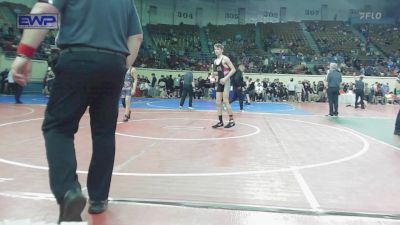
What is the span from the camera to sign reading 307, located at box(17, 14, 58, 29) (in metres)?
2.73

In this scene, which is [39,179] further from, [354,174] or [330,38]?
[330,38]

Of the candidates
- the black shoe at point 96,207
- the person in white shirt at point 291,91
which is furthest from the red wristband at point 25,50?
the person in white shirt at point 291,91

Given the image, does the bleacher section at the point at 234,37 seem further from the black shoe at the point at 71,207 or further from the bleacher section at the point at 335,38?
the black shoe at the point at 71,207

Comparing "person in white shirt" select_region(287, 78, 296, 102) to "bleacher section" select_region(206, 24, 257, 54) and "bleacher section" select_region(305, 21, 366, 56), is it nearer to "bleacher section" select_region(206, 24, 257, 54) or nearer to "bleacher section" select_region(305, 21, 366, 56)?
"bleacher section" select_region(206, 24, 257, 54)

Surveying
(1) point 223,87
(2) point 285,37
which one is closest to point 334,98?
(1) point 223,87

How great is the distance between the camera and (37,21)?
274 cm

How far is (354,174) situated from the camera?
5.31 m

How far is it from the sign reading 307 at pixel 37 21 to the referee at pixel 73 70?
0.04 metres

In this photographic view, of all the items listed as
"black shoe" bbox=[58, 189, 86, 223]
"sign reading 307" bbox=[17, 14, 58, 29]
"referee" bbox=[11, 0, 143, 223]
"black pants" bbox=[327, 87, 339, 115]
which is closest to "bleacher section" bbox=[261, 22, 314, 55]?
"black pants" bbox=[327, 87, 339, 115]

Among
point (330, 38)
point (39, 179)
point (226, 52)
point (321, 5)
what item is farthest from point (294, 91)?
point (39, 179)

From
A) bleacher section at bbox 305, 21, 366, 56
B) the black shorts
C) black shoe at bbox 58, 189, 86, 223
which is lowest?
black shoe at bbox 58, 189, 86, 223

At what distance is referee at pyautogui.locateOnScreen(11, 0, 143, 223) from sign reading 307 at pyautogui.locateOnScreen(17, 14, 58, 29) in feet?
0.14

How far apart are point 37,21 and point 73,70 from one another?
39 cm

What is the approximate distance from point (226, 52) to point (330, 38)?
11265 mm
